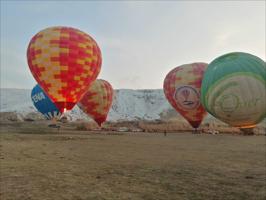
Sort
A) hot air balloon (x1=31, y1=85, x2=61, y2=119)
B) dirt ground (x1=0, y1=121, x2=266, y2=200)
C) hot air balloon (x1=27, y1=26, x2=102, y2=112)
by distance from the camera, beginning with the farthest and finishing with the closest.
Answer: hot air balloon (x1=31, y1=85, x2=61, y2=119)
hot air balloon (x1=27, y1=26, x2=102, y2=112)
dirt ground (x1=0, y1=121, x2=266, y2=200)

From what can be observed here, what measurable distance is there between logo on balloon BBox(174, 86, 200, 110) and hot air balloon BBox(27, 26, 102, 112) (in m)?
13.9

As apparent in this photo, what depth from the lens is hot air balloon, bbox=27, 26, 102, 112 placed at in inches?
915

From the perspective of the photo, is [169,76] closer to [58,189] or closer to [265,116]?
[265,116]

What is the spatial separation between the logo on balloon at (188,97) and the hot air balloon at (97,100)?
37.8ft

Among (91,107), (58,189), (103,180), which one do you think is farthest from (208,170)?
(91,107)

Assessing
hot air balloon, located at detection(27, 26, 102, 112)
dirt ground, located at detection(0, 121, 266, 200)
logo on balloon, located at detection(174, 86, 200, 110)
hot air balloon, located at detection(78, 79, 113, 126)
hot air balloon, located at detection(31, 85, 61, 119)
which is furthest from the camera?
hot air balloon, located at detection(78, 79, 113, 126)

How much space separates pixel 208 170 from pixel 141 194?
4.97 metres

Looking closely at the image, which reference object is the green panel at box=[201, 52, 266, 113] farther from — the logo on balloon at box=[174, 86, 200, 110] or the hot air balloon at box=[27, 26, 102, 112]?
the hot air balloon at box=[27, 26, 102, 112]

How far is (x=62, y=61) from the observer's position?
76.2 feet

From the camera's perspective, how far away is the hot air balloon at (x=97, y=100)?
43688 mm

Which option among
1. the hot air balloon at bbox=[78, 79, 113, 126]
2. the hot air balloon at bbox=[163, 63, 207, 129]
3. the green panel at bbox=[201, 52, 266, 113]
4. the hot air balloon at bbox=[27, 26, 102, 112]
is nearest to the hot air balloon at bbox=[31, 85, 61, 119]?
the hot air balloon at bbox=[78, 79, 113, 126]

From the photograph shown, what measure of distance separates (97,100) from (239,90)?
2157 cm

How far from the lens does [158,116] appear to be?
458 ft

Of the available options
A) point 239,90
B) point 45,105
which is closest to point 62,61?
point 239,90
